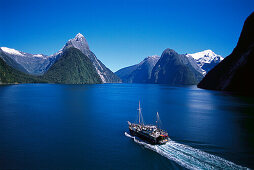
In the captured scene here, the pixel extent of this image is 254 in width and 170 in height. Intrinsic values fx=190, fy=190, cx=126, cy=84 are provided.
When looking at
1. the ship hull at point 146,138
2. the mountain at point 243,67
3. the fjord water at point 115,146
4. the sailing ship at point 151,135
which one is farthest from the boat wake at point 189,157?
the mountain at point 243,67

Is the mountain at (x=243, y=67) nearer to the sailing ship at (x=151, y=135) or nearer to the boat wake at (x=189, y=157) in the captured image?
the sailing ship at (x=151, y=135)

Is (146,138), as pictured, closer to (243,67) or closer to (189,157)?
Answer: (189,157)

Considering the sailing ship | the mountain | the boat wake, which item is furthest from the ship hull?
the mountain

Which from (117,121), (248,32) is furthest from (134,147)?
(248,32)

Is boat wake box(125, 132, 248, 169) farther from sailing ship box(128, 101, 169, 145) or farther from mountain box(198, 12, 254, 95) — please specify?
mountain box(198, 12, 254, 95)

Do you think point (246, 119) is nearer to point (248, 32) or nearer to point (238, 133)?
point (238, 133)

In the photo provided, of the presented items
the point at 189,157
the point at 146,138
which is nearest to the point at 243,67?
the point at 146,138

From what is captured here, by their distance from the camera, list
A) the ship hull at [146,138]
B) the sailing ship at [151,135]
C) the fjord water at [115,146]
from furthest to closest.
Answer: the ship hull at [146,138], the sailing ship at [151,135], the fjord water at [115,146]

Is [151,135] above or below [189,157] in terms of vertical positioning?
above
